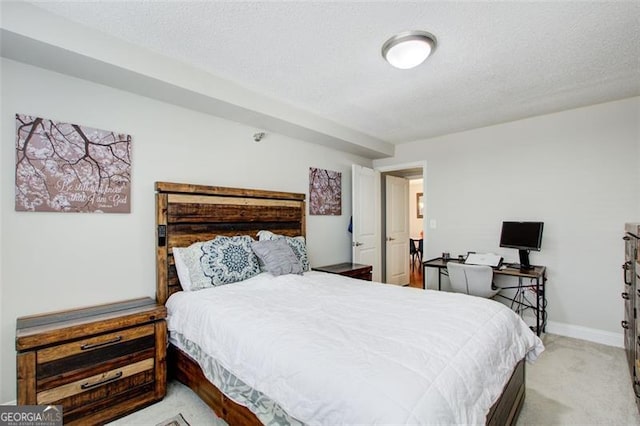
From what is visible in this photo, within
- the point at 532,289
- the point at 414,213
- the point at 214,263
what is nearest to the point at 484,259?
the point at 532,289

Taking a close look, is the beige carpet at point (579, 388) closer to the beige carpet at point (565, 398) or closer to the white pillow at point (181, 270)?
the beige carpet at point (565, 398)

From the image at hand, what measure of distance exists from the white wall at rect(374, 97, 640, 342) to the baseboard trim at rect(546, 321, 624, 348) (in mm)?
21

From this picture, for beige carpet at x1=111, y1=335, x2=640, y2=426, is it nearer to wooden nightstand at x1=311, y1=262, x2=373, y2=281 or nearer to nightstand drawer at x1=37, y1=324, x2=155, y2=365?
nightstand drawer at x1=37, y1=324, x2=155, y2=365

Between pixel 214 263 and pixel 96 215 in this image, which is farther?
pixel 214 263

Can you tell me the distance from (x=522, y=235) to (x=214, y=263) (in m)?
3.32

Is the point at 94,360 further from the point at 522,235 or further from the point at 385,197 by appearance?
the point at 385,197

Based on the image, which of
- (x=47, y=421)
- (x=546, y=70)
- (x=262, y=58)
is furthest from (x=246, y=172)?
(x=546, y=70)

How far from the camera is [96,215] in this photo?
2.20 metres

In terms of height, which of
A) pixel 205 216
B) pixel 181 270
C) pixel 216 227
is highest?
pixel 205 216

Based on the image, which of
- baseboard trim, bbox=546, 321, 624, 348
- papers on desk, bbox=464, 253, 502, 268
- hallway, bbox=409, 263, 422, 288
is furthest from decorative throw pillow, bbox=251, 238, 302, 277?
hallway, bbox=409, 263, 422, 288

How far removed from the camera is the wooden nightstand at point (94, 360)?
1.64 m

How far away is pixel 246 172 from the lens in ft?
10.4

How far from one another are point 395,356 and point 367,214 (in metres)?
3.28

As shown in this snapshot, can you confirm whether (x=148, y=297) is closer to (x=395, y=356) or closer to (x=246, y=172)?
(x=246, y=172)
